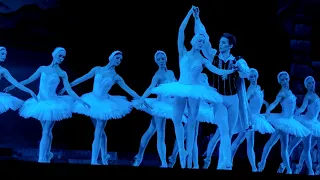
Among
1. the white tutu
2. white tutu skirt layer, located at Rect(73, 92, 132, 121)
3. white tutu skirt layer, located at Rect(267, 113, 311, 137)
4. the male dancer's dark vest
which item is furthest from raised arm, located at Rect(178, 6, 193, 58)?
white tutu skirt layer, located at Rect(267, 113, 311, 137)

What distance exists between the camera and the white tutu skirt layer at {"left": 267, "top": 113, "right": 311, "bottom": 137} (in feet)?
22.5

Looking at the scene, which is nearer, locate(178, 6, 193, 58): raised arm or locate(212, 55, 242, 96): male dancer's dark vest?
locate(212, 55, 242, 96): male dancer's dark vest

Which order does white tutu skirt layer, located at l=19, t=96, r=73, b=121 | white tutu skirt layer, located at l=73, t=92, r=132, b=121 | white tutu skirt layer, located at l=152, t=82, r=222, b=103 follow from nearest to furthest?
1. white tutu skirt layer, located at l=152, t=82, r=222, b=103
2. white tutu skirt layer, located at l=19, t=96, r=73, b=121
3. white tutu skirt layer, located at l=73, t=92, r=132, b=121

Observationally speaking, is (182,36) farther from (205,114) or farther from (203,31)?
(205,114)

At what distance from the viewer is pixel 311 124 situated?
7301 millimetres

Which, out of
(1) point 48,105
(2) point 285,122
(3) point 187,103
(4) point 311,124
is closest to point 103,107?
(1) point 48,105

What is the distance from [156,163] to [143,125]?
0.63m

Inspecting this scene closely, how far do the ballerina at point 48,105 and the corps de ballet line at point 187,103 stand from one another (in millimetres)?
11

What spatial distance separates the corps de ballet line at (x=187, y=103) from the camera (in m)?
5.58

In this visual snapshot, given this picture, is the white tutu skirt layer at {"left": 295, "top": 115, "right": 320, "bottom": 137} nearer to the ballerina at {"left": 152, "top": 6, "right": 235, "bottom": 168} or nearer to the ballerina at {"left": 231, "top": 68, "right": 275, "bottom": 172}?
the ballerina at {"left": 231, "top": 68, "right": 275, "bottom": 172}

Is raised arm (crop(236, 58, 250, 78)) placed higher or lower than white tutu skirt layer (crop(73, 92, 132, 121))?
higher

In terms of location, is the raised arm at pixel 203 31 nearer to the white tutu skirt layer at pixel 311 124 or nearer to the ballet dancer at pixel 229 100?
the ballet dancer at pixel 229 100

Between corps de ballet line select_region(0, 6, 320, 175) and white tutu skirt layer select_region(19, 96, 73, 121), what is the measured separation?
0.01 meters

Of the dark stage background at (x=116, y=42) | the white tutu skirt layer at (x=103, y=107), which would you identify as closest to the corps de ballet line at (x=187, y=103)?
the white tutu skirt layer at (x=103, y=107)
